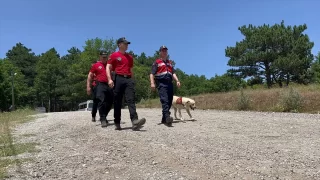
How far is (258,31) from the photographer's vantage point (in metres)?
49.2

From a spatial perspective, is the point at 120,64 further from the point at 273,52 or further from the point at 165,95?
the point at 273,52

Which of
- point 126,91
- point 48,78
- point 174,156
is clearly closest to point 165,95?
point 126,91

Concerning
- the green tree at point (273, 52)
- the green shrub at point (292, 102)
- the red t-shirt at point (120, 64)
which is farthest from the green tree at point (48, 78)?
the red t-shirt at point (120, 64)

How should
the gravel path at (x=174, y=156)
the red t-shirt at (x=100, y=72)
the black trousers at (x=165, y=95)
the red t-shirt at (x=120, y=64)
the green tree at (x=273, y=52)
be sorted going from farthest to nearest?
the green tree at (x=273, y=52) → the red t-shirt at (x=100, y=72) → the black trousers at (x=165, y=95) → the red t-shirt at (x=120, y=64) → the gravel path at (x=174, y=156)

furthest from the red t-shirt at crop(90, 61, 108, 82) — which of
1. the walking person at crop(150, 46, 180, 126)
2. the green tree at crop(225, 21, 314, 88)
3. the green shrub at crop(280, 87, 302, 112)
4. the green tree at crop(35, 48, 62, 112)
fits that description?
the green tree at crop(35, 48, 62, 112)

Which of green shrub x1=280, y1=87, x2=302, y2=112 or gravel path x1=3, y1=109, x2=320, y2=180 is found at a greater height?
green shrub x1=280, y1=87, x2=302, y2=112

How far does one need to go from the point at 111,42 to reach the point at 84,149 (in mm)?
57683

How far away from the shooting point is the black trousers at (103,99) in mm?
9508

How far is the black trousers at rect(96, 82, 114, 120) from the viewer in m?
9.51

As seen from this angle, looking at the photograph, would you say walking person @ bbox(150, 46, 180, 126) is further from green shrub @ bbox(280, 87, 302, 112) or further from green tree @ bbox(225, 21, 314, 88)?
green tree @ bbox(225, 21, 314, 88)

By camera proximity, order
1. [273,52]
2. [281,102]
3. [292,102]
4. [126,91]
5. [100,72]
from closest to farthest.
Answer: [126,91]
[100,72]
[292,102]
[281,102]
[273,52]

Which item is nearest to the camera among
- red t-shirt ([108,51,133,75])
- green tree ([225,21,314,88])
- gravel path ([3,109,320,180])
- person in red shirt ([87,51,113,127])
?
gravel path ([3,109,320,180])

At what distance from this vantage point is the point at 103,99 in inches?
377

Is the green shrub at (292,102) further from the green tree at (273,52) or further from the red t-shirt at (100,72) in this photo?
the green tree at (273,52)
